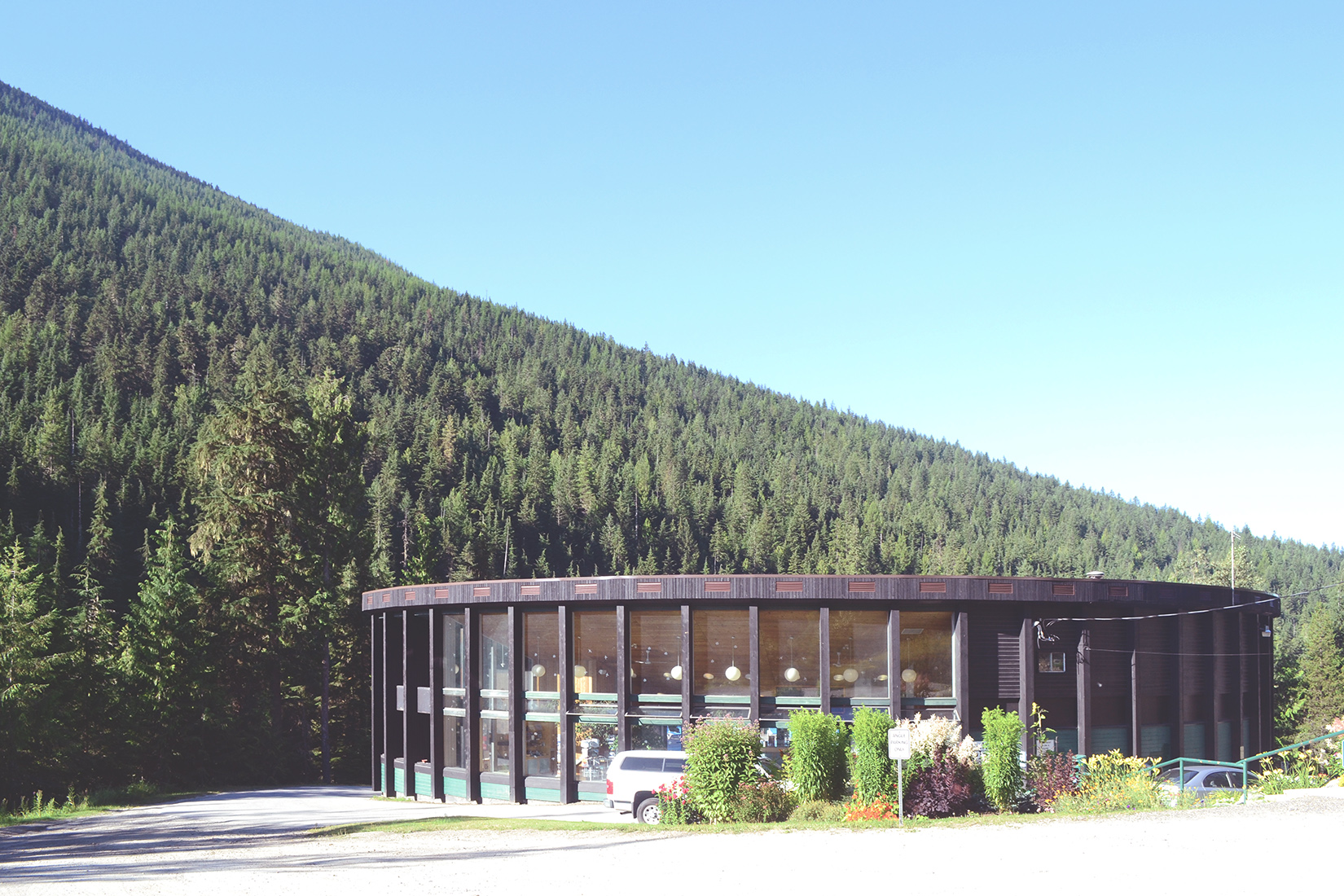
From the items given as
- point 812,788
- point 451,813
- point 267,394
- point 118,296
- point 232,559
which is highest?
point 118,296

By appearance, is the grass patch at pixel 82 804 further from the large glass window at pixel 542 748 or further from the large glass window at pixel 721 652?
the large glass window at pixel 721 652

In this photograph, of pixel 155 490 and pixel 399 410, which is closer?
pixel 155 490

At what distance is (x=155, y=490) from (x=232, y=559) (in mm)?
69664

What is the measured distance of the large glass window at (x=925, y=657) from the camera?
2853cm

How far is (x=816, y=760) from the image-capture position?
22.5 meters

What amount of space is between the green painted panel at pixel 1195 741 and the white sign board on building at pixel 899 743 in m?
15.4

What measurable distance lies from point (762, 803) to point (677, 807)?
5.77ft

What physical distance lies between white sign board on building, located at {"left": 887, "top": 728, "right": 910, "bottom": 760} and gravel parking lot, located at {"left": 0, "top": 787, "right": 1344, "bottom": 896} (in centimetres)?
136

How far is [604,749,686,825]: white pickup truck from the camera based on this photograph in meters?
24.2

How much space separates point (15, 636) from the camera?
3612 cm

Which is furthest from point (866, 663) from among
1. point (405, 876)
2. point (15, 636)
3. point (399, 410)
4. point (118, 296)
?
point (118, 296)

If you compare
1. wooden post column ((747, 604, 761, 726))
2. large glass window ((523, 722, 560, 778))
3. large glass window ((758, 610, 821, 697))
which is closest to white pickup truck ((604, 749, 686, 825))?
wooden post column ((747, 604, 761, 726))

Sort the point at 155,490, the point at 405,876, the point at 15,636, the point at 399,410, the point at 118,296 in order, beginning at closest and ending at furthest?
the point at 405,876
the point at 15,636
the point at 155,490
the point at 399,410
the point at 118,296

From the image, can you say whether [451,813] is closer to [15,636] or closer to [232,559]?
[15,636]
